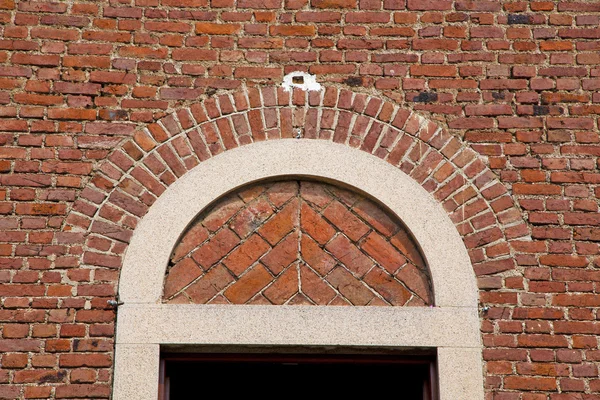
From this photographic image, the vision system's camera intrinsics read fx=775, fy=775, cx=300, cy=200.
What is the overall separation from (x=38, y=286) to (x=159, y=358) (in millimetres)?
810

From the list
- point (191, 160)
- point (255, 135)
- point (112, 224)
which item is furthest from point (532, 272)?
point (112, 224)

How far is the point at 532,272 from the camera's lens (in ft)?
15.0

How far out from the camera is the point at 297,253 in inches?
182

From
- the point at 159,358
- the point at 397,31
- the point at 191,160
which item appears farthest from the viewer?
the point at 397,31

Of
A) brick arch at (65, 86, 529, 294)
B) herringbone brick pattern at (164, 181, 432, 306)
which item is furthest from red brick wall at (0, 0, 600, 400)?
herringbone brick pattern at (164, 181, 432, 306)

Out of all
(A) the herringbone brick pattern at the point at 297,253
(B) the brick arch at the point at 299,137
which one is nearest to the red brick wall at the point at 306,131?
(B) the brick arch at the point at 299,137

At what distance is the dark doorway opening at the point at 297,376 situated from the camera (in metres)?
4.48

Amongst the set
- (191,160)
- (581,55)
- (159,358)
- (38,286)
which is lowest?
(159,358)

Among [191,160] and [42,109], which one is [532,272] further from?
[42,109]

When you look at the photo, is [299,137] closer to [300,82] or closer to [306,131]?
[306,131]

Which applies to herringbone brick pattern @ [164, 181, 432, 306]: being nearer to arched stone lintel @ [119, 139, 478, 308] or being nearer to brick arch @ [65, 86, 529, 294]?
arched stone lintel @ [119, 139, 478, 308]

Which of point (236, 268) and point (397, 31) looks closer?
point (236, 268)

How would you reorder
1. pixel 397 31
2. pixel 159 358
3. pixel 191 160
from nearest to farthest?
pixel 159 358, pixel 191 160, pixel 397 31

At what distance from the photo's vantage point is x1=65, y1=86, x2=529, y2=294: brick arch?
4562mm
